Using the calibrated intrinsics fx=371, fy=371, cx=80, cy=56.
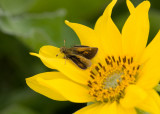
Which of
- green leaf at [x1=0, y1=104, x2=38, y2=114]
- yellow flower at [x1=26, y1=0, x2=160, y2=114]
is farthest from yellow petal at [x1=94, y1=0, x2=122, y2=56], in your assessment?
green leaf at [x1=0, y1=104, x2=38, y2=114]

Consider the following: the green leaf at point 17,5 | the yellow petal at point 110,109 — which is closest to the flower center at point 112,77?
the yellow petal at point 110,109

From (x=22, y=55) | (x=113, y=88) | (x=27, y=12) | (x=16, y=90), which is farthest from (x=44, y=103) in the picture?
(x=113, y=88)

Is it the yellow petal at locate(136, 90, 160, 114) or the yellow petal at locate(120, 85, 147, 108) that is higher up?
the yellow petal at locate(120, 85, 147, 108)

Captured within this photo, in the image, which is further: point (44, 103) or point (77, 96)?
point (44, 103)

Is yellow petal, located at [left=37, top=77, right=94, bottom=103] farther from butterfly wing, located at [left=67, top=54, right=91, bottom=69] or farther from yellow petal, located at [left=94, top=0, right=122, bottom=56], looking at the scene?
yellow petal, located at [left=94, top=0, right=122, bottom=56]

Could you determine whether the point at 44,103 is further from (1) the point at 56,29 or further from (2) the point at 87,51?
(2) the point at 87,51

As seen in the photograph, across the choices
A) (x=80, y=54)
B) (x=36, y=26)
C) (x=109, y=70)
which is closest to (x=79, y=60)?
(x=80, y=54)
